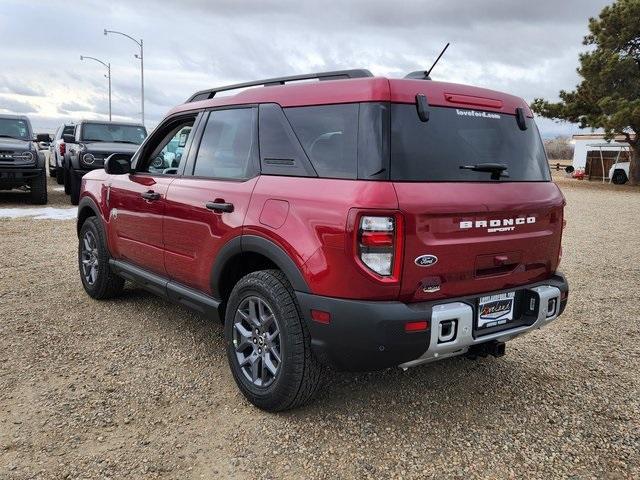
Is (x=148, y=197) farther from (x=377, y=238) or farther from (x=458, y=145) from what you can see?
(x=458, y=145)

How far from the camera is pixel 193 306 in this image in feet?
12.0

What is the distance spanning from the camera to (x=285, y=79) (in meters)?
3.35

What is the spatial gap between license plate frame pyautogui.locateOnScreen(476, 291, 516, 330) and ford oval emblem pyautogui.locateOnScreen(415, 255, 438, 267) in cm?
39

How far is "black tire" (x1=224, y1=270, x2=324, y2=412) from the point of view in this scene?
9.29ft

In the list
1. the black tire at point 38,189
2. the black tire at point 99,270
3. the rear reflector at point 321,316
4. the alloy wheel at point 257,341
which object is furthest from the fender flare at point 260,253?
the black tire at point 38,189

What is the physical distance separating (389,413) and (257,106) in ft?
6.49

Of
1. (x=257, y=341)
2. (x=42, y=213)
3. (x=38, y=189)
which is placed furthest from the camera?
(x=38, y=189)

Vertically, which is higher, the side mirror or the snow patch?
the side mirror

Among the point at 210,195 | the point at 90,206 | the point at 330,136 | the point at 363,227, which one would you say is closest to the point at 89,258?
the point at 90,206

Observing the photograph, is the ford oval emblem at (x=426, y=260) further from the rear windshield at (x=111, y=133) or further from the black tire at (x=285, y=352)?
the rear windshield at (x=111, y=133)

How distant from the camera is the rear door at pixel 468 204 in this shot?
2.61 m

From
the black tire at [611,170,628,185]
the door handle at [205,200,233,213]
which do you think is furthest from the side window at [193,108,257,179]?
the black tire at [611,170,628,185]

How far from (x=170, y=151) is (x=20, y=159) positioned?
8.80 m

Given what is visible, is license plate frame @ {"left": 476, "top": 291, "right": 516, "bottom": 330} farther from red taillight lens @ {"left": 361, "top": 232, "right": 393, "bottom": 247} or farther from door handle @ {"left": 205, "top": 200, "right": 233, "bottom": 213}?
door handle @ {"left": 205, "top": 200, "right": 233, "bottom": 213}
